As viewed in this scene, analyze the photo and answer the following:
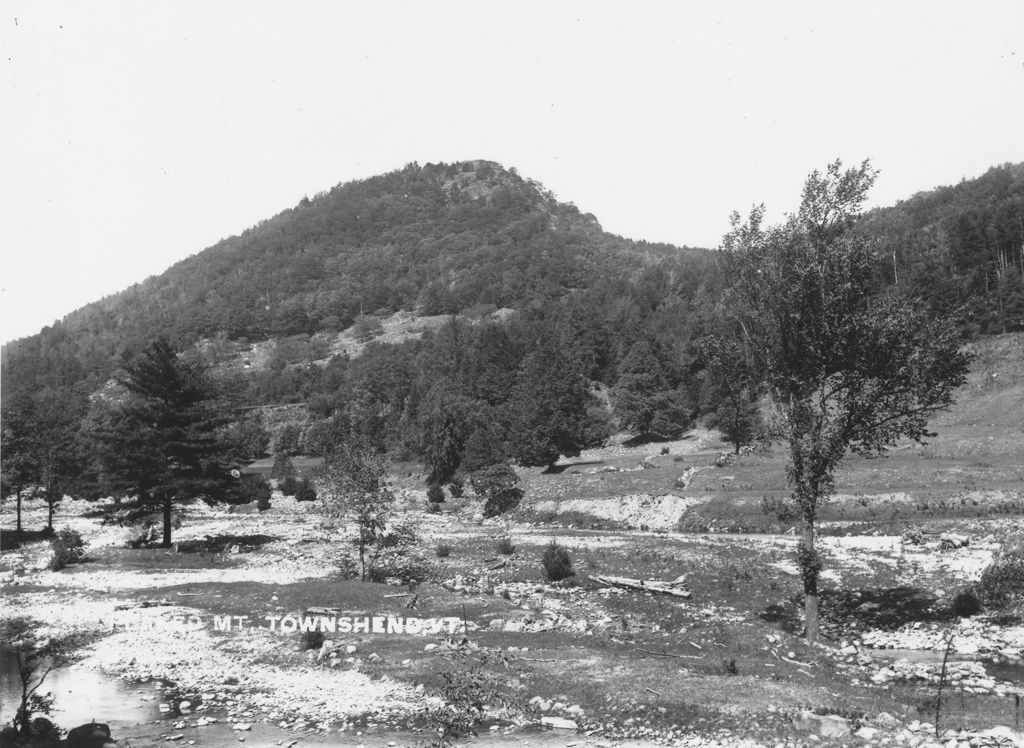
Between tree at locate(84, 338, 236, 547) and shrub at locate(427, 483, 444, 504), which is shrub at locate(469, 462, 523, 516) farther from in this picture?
tree at locate(84, 338, 236, 547)

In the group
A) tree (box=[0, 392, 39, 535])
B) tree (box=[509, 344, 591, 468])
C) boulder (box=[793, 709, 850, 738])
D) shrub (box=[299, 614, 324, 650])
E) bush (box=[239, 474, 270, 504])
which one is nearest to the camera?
boulder (box=[793, 709, 850, 738])

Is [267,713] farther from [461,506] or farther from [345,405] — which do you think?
[345,405]

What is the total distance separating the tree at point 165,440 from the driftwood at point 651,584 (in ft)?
80.8

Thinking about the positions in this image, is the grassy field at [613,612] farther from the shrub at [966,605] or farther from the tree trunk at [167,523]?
the tree trunk at [167,523]

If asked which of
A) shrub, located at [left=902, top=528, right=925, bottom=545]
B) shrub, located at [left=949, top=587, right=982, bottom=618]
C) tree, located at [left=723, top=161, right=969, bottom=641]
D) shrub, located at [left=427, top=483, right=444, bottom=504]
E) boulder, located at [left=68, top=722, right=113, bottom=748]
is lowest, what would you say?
shrub, located at [left=427, top=483, right=444, bottom=504]

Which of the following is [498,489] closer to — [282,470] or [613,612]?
[613,612]

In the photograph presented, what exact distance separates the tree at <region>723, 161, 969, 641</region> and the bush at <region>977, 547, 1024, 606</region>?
6.45 meters

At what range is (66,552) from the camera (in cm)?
3672

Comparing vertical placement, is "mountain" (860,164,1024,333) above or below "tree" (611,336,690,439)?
above

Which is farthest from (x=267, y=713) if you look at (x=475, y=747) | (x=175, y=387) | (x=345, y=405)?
(x=345, y=405)

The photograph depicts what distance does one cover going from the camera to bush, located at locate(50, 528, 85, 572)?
35656mm

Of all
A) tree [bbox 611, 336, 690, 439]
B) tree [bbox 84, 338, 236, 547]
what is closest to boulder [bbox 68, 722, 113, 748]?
tree [bbox 84, 338, 236, 547]

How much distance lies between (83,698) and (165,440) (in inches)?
1048

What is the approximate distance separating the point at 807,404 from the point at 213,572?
27.5 meters
